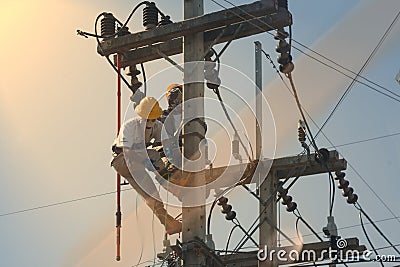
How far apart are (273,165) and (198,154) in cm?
159

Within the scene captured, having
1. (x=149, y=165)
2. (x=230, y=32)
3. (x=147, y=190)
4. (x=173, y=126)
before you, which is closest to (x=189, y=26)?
(x=230, y=32)

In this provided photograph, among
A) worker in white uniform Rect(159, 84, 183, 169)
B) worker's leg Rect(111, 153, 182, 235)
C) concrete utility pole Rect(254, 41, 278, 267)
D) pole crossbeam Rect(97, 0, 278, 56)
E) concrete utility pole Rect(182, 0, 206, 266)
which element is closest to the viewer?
concrete utility pole Rect(182, 0, 206, 266)

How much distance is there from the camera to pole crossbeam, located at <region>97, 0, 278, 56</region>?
1322 cm

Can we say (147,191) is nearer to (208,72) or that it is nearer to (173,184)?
(173,184)

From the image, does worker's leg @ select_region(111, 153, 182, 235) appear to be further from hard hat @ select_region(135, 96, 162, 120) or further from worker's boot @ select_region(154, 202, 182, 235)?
hard hat @ select_region(135, 96, 162, 120)

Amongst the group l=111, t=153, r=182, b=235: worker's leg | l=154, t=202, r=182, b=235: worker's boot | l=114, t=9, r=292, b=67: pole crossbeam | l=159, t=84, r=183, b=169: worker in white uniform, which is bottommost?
l=154, t=202, r=182, b=235: worker's boot

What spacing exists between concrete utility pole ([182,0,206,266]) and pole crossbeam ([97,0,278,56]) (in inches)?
5.0

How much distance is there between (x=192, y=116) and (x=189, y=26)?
40.6 inches

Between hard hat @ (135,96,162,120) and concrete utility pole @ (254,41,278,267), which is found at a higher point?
hard hat @ (135,96,162,120)

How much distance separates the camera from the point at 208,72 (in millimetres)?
13680

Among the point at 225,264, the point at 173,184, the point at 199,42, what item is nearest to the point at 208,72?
the point at 199,42

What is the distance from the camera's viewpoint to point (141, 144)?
13.7 meters

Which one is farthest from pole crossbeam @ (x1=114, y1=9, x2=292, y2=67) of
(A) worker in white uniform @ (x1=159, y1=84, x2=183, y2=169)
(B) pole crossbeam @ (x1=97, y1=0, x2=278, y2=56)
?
(A) worker in white uniform @ (x1=159, y1=84, x2=183, y2=169)

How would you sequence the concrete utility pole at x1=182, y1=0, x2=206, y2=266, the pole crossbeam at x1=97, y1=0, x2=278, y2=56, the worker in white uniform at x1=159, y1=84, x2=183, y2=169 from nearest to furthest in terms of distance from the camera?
the concrete utility pole at x1=182, y1=0, x2=206, y2=266
the pole crossbeam at x1=97, y1=0, x2=278, y2=56
the worker in white uniform at x1=159, y1=84, x2=183, y2=169
